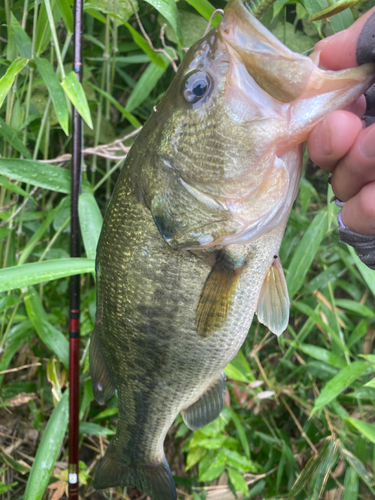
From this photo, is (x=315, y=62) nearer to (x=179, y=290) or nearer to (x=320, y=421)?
(x=179, y=290)

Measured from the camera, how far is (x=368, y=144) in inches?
23.4

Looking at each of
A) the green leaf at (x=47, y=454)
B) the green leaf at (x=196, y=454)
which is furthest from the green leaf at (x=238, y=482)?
the green leaf at (x=47, y=454)

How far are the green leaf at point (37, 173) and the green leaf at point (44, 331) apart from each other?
388 millimetres

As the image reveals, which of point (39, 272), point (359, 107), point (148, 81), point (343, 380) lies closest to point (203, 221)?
point (359, 107)

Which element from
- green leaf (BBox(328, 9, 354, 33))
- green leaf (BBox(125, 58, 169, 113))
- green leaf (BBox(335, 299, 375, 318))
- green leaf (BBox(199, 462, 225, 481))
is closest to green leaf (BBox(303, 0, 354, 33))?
green leaf (BBox(328, 9, 354, 33))

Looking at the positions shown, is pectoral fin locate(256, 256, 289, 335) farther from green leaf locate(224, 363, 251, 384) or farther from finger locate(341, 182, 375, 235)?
green leaf locate(224, 363, 251, 384)

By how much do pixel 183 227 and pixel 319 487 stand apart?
3.71ft

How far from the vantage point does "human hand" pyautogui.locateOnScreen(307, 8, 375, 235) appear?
608mm

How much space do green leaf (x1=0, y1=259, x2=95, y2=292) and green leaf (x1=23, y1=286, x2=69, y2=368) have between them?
335 mm

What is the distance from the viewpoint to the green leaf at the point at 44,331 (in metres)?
1.32

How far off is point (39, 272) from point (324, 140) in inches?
31.0

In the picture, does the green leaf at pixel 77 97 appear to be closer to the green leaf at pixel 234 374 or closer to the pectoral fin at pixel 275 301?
the pectoral fin at pixel 275 301

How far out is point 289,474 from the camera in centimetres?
158

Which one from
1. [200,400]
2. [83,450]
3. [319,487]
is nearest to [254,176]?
[200,400]
